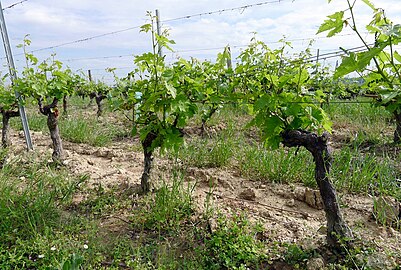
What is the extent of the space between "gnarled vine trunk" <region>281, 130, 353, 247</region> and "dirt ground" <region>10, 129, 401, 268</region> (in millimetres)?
195

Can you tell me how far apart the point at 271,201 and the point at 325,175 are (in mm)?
1000

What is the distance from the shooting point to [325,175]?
218 cm

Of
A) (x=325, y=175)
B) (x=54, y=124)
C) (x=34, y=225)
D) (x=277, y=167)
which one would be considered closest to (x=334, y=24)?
(x=325, y=175)

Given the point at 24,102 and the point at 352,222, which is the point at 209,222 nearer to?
the point at 352,222

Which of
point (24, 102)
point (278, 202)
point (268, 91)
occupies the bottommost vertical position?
point (278, 202)

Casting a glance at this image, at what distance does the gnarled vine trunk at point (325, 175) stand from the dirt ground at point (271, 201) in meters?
0.20

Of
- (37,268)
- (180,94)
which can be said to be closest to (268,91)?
(180,94)

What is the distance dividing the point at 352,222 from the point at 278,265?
0.89 m

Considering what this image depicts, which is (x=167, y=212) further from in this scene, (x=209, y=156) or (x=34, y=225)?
(x=209, y=156)

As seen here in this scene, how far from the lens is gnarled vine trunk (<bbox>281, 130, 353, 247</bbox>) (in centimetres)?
215

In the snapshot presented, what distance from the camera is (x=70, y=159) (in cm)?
427

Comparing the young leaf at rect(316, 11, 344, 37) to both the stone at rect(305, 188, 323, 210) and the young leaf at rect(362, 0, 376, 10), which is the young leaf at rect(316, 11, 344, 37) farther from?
the stone at rect(305, 188, 323, 210)

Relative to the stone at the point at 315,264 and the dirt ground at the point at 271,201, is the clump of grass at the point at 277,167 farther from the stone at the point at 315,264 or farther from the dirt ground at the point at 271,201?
the stone at the point at 315,264

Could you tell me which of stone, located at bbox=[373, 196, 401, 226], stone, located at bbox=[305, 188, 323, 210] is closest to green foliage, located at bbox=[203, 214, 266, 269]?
stone, located at bbox=[305, 188, 323, 210]
